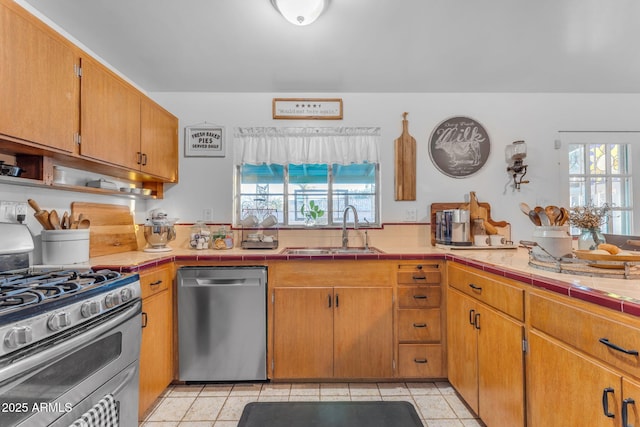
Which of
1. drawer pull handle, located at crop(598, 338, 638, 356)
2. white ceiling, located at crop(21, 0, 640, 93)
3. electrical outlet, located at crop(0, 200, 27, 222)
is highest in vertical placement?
white ceiling, located at crop(21, 0, 640, 93)

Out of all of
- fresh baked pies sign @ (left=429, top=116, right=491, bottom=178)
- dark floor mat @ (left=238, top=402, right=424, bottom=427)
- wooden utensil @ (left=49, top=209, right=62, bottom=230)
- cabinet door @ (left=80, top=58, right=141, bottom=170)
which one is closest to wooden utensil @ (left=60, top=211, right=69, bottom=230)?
wooden utensil @ (left=49, top=209, right=62, bottom=230)

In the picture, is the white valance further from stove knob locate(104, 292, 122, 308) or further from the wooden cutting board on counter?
stove knob locate(104, 292, 122, 308)

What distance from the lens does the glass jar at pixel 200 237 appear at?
2518 millimetres

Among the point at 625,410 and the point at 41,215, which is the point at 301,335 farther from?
the point at 41,215

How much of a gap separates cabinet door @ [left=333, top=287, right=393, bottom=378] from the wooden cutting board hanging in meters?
1.07

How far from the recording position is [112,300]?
123cm

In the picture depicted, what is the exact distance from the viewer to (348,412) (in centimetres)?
142

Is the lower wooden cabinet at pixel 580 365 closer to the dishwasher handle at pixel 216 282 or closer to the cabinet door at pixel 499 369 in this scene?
the cabinet door at pixel 499 369

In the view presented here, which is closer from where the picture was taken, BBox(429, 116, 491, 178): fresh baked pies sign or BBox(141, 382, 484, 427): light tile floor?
BBox(141, 382, 484, 427): light tile floor

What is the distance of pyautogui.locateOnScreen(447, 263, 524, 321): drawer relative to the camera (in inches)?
52.8

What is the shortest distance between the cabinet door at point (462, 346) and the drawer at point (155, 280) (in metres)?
1.86

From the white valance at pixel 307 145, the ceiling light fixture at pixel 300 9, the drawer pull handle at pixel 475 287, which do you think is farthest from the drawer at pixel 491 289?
the ceiling light fixture at pixel 300 9

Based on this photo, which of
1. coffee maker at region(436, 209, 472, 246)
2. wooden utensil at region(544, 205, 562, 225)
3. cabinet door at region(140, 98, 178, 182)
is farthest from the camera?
coffee maker at region(436, 209, 472, 246)

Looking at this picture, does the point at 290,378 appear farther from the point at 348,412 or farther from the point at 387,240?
the point at 387,240
